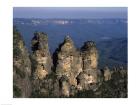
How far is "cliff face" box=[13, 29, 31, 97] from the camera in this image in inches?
1866

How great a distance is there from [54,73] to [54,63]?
0.37ft

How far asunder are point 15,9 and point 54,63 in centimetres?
74

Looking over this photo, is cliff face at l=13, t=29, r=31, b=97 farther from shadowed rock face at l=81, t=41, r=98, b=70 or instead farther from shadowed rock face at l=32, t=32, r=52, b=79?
shadowed rock face at l=81, t=41, r=98, b=70

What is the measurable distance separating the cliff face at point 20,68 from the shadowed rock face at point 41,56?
96mm

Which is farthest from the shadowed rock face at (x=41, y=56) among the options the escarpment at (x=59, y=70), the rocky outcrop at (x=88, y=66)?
the rocky outcrop at (x=88, y=66)

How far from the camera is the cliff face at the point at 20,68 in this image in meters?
47.4

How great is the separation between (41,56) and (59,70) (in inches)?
9.9

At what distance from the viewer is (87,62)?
→ 1873 inches

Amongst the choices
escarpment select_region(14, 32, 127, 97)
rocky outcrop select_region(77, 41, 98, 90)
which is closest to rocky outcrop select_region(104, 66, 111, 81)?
escarpment select_region(14, 32, 127, 97)

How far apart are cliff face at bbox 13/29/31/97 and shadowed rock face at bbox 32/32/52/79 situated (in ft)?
0.31

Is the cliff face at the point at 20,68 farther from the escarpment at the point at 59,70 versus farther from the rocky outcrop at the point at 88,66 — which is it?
the rocky outcrop at the point at 88,66

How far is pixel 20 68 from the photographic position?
47.4 meters
